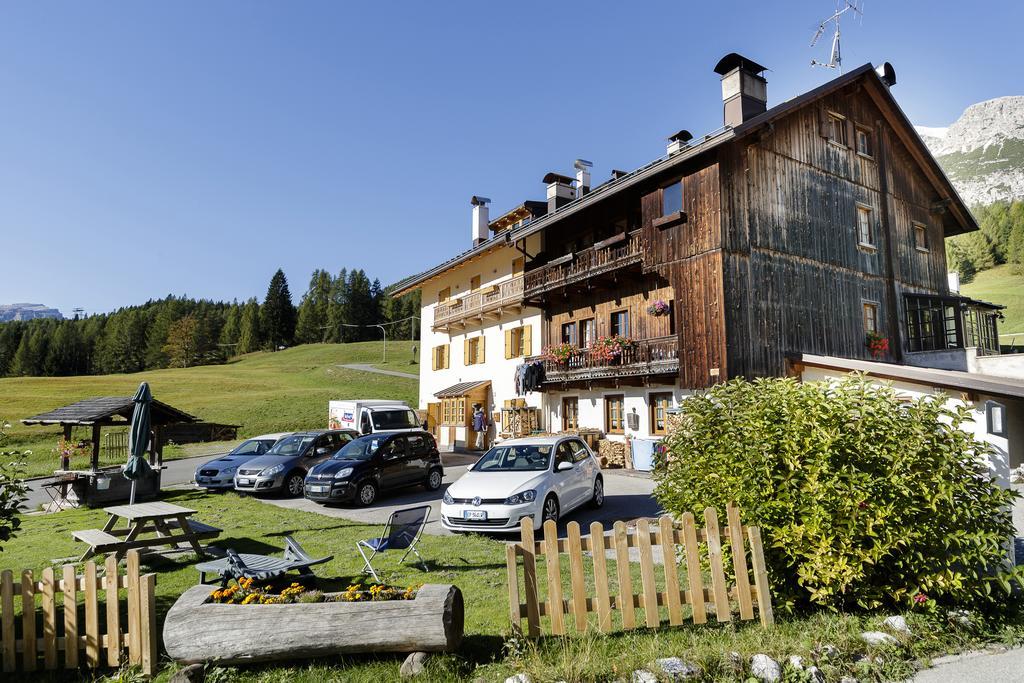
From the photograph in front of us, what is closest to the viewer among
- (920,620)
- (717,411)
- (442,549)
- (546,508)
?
(920,620)

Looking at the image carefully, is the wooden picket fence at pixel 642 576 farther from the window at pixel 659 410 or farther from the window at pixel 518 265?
the window at pixel 518 265

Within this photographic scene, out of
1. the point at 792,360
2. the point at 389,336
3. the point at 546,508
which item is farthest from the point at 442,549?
the point at 389,336

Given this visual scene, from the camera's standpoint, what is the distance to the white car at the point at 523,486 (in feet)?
32.4

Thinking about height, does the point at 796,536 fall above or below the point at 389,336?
below

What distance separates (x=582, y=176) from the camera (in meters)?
28.2

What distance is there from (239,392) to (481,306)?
38378 mm

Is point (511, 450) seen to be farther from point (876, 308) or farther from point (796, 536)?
point (876, 308)

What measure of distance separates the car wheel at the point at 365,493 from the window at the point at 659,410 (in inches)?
389

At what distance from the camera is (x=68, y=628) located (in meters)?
5.19

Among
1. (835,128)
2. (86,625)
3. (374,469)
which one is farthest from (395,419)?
(835,128)

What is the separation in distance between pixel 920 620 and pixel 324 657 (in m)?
5.11

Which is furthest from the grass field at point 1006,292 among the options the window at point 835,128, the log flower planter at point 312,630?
the log flower planter at point 312,630

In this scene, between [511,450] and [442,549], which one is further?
[511,450]

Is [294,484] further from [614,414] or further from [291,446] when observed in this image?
[614,414]
